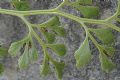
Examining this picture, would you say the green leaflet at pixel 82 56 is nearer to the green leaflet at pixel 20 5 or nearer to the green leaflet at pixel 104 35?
the green leaflet at pixel 104 35

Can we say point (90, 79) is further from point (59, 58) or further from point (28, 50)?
point (28, 50)

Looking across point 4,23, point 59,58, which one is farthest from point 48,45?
point 4,23

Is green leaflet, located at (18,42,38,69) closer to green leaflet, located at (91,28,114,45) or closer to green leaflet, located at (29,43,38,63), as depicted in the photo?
green leaflet, located at (29,43,38,63)

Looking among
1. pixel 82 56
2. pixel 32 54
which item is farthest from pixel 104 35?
pixel 32 54

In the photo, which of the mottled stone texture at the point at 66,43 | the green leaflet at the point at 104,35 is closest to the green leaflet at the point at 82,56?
the green leaflet at the point at 104,35

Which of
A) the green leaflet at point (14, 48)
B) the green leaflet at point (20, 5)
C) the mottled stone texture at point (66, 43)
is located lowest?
the mottled stone texture at point (66, 43)

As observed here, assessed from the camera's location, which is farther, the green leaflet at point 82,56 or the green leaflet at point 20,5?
the green leaflet at point 20,5

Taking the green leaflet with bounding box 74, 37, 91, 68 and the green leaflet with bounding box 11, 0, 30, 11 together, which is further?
the green leaflet with bounding box 11, 0, 30, 11

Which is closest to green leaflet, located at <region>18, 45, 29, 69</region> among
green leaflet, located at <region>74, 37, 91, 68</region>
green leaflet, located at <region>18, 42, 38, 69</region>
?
green leaflet, located at <region>18, 42, 38, 69</region>

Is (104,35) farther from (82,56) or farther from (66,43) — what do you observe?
(66,43)
